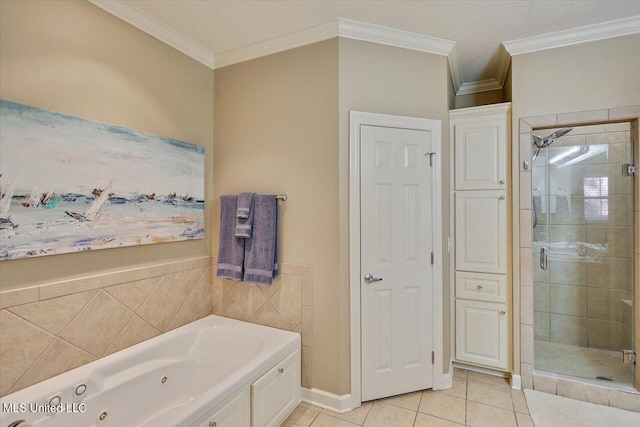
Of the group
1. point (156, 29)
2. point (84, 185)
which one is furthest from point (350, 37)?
point (84, 185)

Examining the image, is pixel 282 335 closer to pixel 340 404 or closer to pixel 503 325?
pixel 340 404

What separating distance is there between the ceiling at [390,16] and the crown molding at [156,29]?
21mm

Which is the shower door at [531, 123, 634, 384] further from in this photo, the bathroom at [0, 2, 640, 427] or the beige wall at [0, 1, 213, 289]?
the beige wall at [0, 1, 213, 289]

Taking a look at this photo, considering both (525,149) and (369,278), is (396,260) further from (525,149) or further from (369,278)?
(525,149)

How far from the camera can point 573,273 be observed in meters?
2.44

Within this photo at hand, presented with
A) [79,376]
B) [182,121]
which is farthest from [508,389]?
[182,121]

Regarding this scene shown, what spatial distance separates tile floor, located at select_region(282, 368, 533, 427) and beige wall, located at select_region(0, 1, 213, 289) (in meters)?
1.54

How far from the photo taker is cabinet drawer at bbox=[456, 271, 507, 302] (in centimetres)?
249

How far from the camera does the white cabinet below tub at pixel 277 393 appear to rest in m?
1.75

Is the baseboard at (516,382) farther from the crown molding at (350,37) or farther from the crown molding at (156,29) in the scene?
the crown molding at (156,29)

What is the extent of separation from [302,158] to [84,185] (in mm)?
1345

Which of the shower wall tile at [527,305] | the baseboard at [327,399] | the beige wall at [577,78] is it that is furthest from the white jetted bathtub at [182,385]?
the beige wall at [577,78]

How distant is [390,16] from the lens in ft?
6.71

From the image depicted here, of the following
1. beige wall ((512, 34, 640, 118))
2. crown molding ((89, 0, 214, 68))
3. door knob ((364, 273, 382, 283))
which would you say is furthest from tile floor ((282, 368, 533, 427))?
crown molding ((89, 0, 214, 68))
